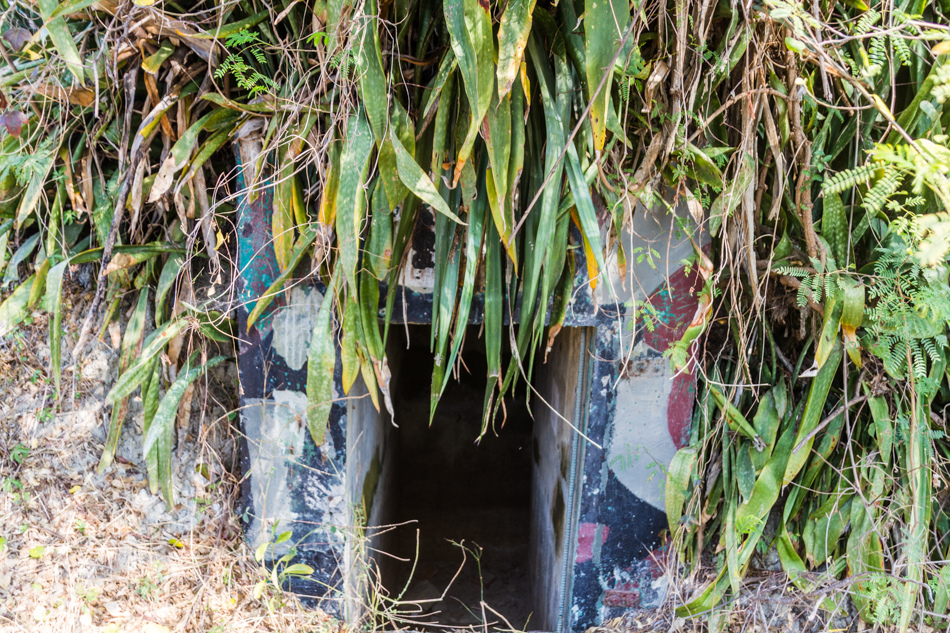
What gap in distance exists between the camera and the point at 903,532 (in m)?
1.77

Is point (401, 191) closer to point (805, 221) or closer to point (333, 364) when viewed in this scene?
point (333, 364)

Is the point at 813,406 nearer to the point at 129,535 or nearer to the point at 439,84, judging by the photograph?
the point at 439,84

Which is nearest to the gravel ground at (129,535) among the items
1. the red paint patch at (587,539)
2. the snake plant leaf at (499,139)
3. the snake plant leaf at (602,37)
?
the red paint patch at (587,539)


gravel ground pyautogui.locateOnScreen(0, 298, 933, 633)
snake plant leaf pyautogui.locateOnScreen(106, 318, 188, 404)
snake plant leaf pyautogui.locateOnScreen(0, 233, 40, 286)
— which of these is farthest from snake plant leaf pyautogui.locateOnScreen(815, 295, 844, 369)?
snake plant leaf pyautogui.locateOnScreen(0, 233, 40, 286)

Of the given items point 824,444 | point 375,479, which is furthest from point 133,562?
point 824,444

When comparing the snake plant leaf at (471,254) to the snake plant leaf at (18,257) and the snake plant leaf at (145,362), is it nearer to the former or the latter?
the snake plant leaf at (145,362)

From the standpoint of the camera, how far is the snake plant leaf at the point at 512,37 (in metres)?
1.23

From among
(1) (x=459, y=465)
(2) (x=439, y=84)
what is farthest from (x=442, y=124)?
(1) (x=459, y=465)

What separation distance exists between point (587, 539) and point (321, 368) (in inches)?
39.1

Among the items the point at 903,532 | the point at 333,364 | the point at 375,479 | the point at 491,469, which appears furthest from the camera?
the point at 491,469

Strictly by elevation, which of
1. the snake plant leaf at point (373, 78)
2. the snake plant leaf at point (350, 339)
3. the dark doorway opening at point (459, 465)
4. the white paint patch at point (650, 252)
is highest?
the snake plant leaf at point (373, 78)

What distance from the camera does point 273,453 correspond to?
71.5 inches

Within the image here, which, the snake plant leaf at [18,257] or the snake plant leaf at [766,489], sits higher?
the snake plant leaf at [18,257]

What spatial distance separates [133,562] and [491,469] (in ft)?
7.93
